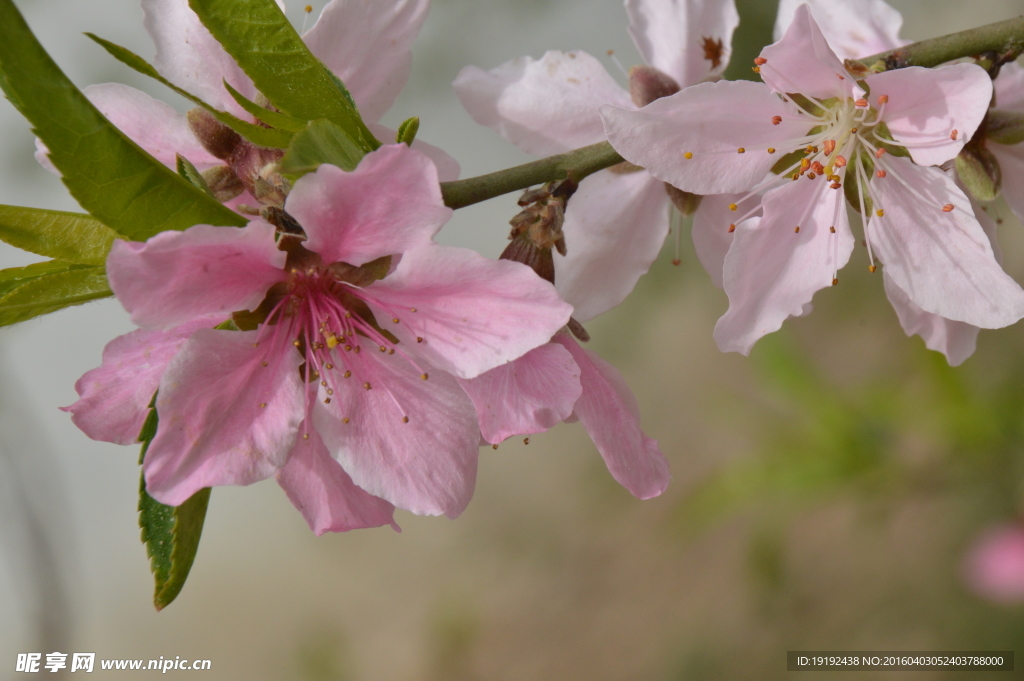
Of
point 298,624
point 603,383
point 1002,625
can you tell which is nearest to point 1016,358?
point 1002,625

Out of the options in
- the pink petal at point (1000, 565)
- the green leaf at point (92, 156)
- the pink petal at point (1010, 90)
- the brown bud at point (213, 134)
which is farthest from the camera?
the pink petal at point (1000, 565)

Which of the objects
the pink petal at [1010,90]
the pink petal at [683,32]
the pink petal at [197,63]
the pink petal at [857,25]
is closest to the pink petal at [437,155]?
the pink petal at [197,63]

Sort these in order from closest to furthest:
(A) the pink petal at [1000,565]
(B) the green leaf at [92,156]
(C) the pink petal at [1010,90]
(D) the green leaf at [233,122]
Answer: (B) the green leaf at [92,156], (D) the green leaf at [233,122], (C) the pink petal at [1010,90], (A) the pink petal at [1000,565]

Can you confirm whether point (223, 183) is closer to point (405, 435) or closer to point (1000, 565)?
point (405, 435)

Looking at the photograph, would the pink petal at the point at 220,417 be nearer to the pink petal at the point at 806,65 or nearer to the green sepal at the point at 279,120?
the green sepal at the point at 279,120

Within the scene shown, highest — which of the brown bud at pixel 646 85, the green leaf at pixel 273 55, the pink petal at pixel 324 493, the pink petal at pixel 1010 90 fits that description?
the green leaf at pixel 273 55

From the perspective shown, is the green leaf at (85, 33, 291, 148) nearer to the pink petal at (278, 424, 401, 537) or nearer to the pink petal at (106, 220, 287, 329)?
the pink petal at (106, 220, 287, 329)

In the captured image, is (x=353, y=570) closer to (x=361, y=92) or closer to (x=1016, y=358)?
(x=1016, y=358)

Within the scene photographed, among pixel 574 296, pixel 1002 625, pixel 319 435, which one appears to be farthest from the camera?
pixel 1002 625

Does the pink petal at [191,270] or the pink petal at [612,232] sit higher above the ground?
the pink petal at [191,270]

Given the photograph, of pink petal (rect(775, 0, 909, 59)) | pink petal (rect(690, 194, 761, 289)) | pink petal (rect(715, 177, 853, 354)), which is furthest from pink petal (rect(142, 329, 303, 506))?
pink petal (rect(775, 0, 909, 59))
